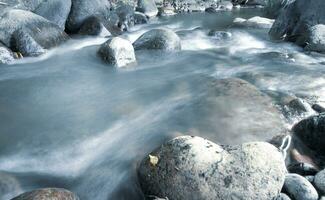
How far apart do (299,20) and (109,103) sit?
23.4ft

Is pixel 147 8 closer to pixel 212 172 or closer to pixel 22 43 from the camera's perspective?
pixel 22 43

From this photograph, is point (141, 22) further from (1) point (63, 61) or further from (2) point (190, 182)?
(2) point (190, 182)

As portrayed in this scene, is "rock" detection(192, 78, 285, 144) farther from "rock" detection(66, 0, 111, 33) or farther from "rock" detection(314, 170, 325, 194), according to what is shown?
"rock" detection(66, 0, 111, 33)

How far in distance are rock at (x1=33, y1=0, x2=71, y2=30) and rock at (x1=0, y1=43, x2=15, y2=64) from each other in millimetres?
2781

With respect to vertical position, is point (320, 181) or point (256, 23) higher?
point (320, 181)

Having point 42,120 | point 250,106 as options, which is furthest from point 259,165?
point 42,120

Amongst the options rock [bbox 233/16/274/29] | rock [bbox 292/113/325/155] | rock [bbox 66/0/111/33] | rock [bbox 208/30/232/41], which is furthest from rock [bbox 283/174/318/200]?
rock [bbox 233/16/274/29]

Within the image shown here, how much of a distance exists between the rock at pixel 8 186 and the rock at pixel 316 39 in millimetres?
7788

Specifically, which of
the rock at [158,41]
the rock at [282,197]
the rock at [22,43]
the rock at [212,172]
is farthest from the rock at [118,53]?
the rock at [282,197]

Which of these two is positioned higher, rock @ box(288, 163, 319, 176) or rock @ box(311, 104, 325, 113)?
rock @ box(288, 163, 319, 176)

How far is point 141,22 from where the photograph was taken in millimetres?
16000

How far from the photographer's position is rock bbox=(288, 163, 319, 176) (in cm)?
424

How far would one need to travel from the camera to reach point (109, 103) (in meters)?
6.50

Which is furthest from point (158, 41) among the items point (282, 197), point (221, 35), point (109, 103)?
point (282, 197)
